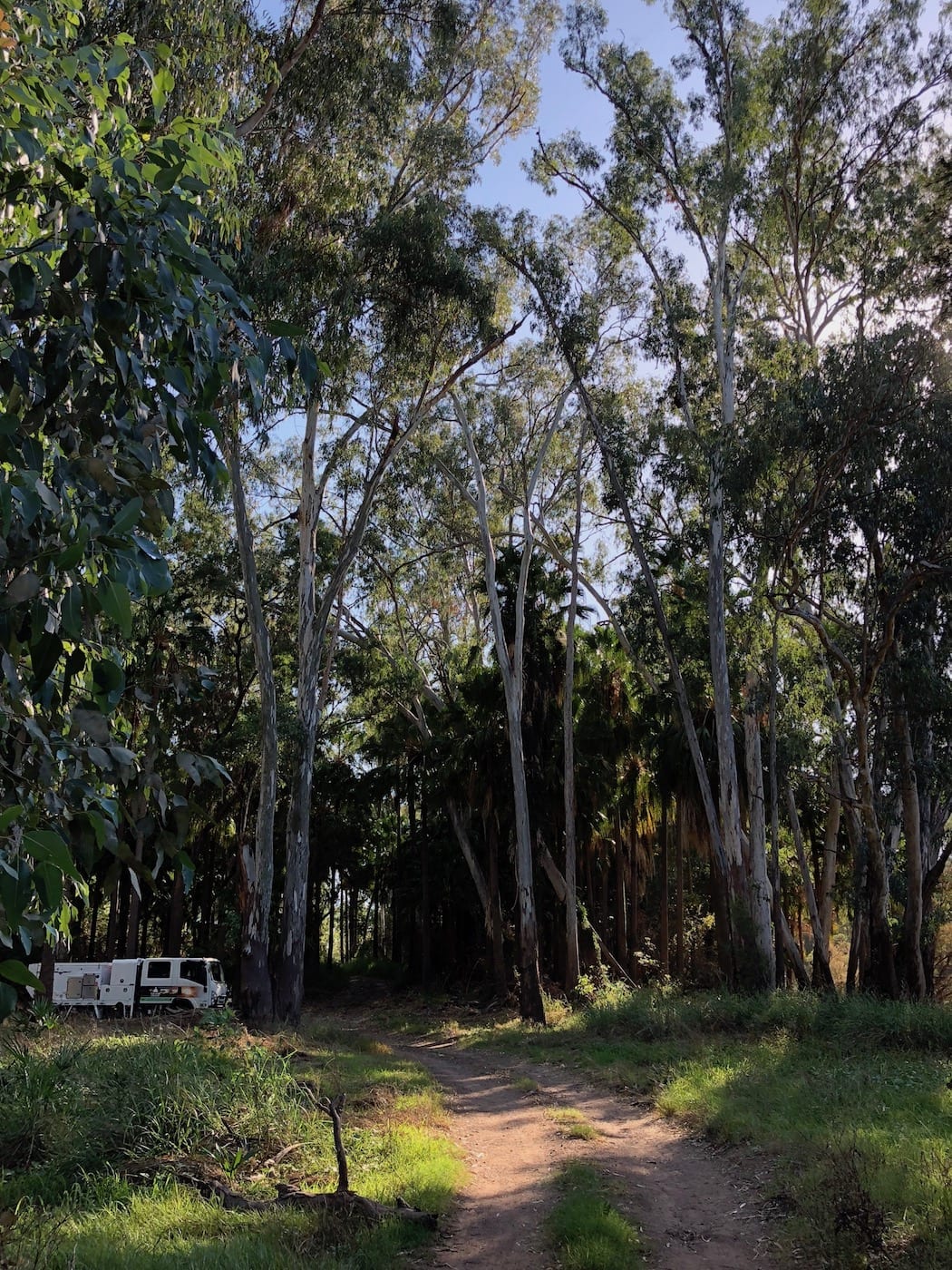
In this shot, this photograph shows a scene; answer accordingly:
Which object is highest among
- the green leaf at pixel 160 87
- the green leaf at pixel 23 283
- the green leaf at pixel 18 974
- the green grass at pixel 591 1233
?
the green leaf at pixel 160 87

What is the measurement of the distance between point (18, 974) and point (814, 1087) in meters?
10.9

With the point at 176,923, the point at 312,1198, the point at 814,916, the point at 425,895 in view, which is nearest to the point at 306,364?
the point at 312,1198

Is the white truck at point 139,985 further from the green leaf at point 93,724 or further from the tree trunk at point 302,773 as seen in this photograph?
the green leaf at point 93,724

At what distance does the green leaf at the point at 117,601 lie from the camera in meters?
1.88

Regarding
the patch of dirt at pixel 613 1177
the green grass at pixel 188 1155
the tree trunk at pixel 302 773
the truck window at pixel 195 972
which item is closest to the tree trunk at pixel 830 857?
the tree trunk at pixel 302 773

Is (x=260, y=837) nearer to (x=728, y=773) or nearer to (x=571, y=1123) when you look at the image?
(x=728, y=773)

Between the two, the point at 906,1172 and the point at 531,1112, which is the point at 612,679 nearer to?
the point at 531,1112

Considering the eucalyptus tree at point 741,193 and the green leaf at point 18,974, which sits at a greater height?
the eucalyptus tree at point 741,193

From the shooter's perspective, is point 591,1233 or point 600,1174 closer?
point 591,1233

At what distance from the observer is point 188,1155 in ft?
24.5

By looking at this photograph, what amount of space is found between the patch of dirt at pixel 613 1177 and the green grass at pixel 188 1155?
39 centimetres

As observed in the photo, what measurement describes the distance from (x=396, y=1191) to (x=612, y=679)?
22711 millimetres

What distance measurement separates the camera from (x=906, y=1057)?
1240cm

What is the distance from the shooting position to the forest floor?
6441 mm
